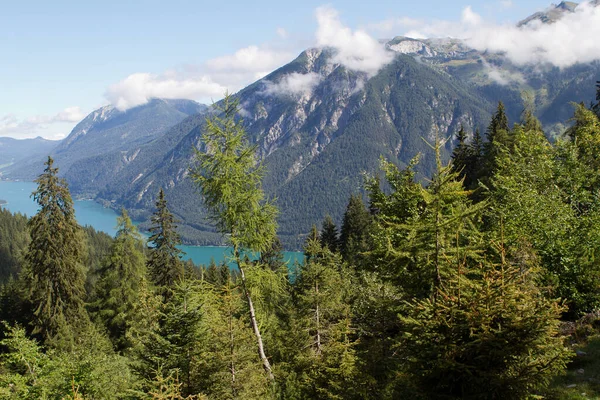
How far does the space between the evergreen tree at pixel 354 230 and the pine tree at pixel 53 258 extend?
104 feet

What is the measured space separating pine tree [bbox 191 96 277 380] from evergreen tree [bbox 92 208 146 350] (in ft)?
77.0

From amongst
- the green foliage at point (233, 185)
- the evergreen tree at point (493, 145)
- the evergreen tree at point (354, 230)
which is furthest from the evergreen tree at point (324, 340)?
the evergreen tree at point (354, 230)

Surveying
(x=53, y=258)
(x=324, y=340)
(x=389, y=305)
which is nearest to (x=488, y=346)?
(x=389, y=305)

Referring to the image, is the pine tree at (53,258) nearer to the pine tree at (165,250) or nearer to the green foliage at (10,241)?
the pine tree at (165,250)

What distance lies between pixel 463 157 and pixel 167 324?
48158 millimetres

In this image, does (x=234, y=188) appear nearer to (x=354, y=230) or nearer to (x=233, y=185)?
(x=233, y=185)

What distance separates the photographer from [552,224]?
50.5 feet

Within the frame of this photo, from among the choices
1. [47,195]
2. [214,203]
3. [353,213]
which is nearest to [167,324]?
[214,203]

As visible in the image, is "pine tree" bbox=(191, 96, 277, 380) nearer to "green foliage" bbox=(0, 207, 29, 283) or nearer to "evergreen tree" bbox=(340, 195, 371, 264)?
"evergreen tree" bbox=(340, 195, 371, 264)

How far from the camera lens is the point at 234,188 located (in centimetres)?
1339

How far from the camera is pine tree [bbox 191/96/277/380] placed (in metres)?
13.4

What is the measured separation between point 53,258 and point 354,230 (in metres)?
37.2

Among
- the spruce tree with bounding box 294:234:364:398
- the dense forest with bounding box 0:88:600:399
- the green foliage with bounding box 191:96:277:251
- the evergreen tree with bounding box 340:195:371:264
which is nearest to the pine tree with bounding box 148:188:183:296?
the dense forest with bounding box 0:88:600:399

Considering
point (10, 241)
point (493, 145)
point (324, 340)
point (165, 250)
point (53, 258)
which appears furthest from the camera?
point (10, 241)
